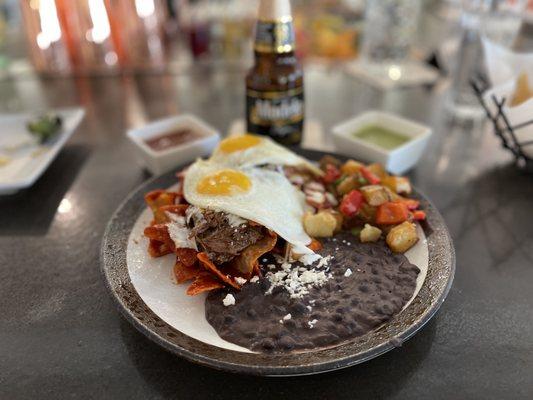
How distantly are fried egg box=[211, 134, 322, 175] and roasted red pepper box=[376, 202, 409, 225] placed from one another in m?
0.30

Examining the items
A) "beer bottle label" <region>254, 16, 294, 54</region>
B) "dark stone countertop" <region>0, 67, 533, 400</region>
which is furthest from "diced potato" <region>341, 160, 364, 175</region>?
"beer bottle label" <region>254, 16, 294, 54</region>

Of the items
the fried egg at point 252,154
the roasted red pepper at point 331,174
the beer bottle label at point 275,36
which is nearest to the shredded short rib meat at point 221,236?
the fried egg at point 252,154

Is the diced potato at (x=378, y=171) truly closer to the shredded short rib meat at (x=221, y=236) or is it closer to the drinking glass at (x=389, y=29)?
the shredded short rib meat at (x=221, y=236)

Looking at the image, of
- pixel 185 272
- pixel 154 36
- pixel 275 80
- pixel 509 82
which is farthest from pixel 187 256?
pixel 154 36

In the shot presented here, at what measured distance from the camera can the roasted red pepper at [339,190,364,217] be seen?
57.1 inches

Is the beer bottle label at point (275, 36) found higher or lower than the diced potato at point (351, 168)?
higher

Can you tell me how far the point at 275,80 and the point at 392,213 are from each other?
678mm

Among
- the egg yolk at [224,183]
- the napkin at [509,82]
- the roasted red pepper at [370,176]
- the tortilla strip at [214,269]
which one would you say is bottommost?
the tortilla strip at [214,269]

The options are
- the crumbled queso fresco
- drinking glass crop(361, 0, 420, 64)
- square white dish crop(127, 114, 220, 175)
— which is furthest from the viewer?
drinking glass crop(361, 0, 420, 64)

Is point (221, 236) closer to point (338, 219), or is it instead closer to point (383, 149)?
point (338, 219)

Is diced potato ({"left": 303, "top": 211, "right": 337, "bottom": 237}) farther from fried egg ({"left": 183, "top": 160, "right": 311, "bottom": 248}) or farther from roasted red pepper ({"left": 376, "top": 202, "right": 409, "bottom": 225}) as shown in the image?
roasted red pepper ({"left": 376, "top": 202, "right": 409, "bottom": 225})

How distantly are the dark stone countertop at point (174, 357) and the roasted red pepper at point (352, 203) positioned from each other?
0.36 m

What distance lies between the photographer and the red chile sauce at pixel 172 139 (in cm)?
193

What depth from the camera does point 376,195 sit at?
144 centimetres
